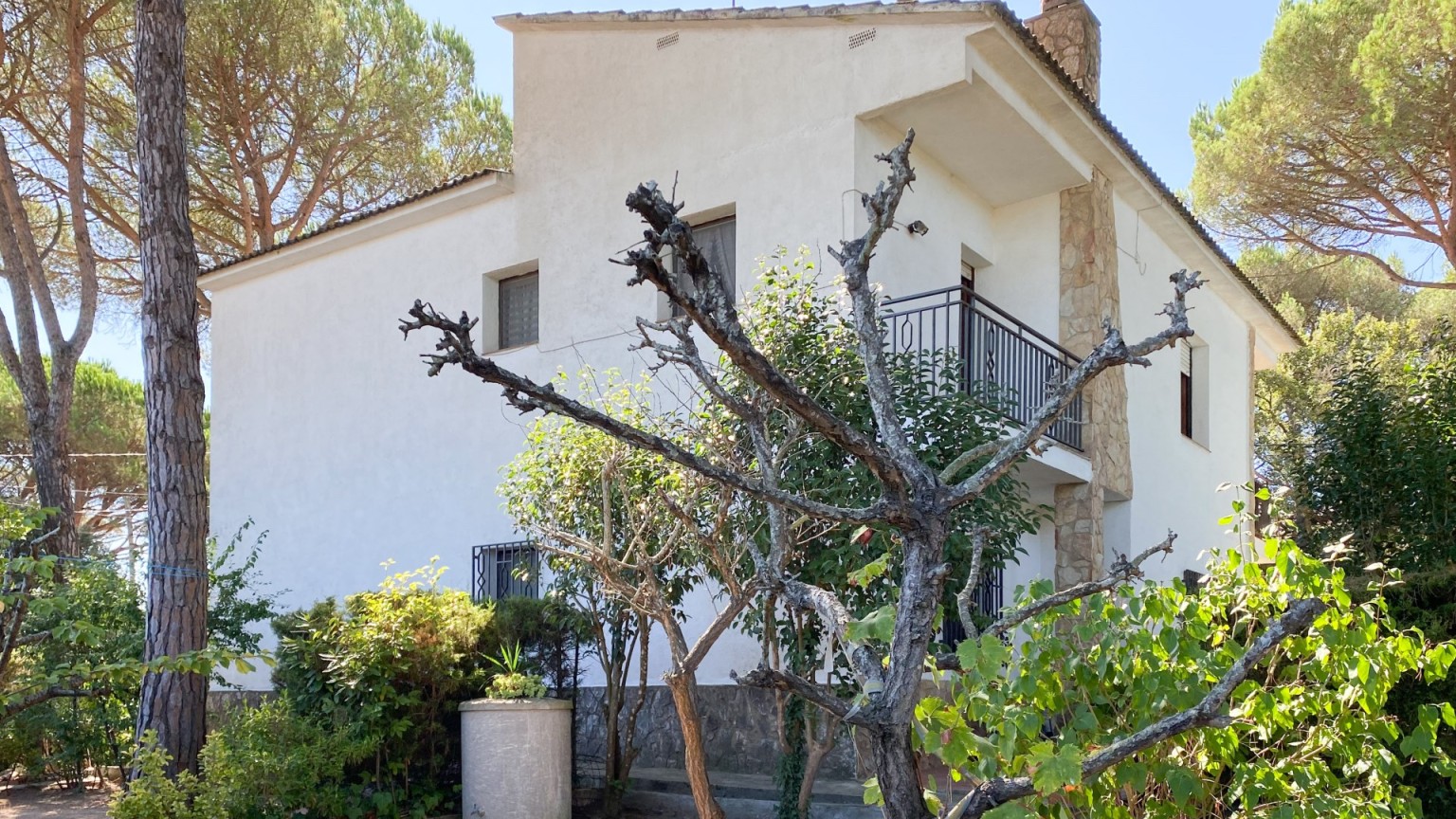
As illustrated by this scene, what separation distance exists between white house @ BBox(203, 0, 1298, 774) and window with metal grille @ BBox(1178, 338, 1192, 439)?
0.05 meters

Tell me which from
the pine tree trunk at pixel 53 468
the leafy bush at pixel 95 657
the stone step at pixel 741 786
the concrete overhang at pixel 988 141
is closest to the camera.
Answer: the stone step at pixel 741 786

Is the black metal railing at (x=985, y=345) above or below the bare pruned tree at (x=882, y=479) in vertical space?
above

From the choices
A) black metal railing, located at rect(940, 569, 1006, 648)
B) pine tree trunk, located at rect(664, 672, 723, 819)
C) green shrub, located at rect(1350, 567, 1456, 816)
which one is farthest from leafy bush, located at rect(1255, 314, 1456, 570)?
pine tree trunk, located at rect(664, 672, 723, 819)

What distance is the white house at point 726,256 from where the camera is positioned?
10.4 meters

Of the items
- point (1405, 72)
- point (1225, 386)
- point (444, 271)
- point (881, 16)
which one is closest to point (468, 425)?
point (444, 271)

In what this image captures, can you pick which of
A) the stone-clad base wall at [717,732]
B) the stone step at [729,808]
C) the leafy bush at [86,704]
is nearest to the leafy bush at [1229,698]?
the stone step at [729,808]

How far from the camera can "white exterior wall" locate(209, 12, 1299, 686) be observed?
10523mm

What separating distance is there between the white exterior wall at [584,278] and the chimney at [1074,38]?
5.06 feet

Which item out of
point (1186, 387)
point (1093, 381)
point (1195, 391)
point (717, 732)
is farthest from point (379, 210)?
point (1195, 391)

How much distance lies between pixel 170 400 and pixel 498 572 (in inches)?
188

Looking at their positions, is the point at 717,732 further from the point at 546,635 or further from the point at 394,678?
the point at 394,678

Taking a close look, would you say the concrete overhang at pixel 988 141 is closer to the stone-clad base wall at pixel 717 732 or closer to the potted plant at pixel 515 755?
the stone-clad base wall at pixel 717 732

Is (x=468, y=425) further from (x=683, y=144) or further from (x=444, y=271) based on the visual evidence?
(x=683, y=144)

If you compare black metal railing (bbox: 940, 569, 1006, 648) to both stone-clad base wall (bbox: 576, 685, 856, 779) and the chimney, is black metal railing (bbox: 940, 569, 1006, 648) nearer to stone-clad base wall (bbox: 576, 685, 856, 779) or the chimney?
stone-clad base wall (bbox: 576, 685, 856, 779)
